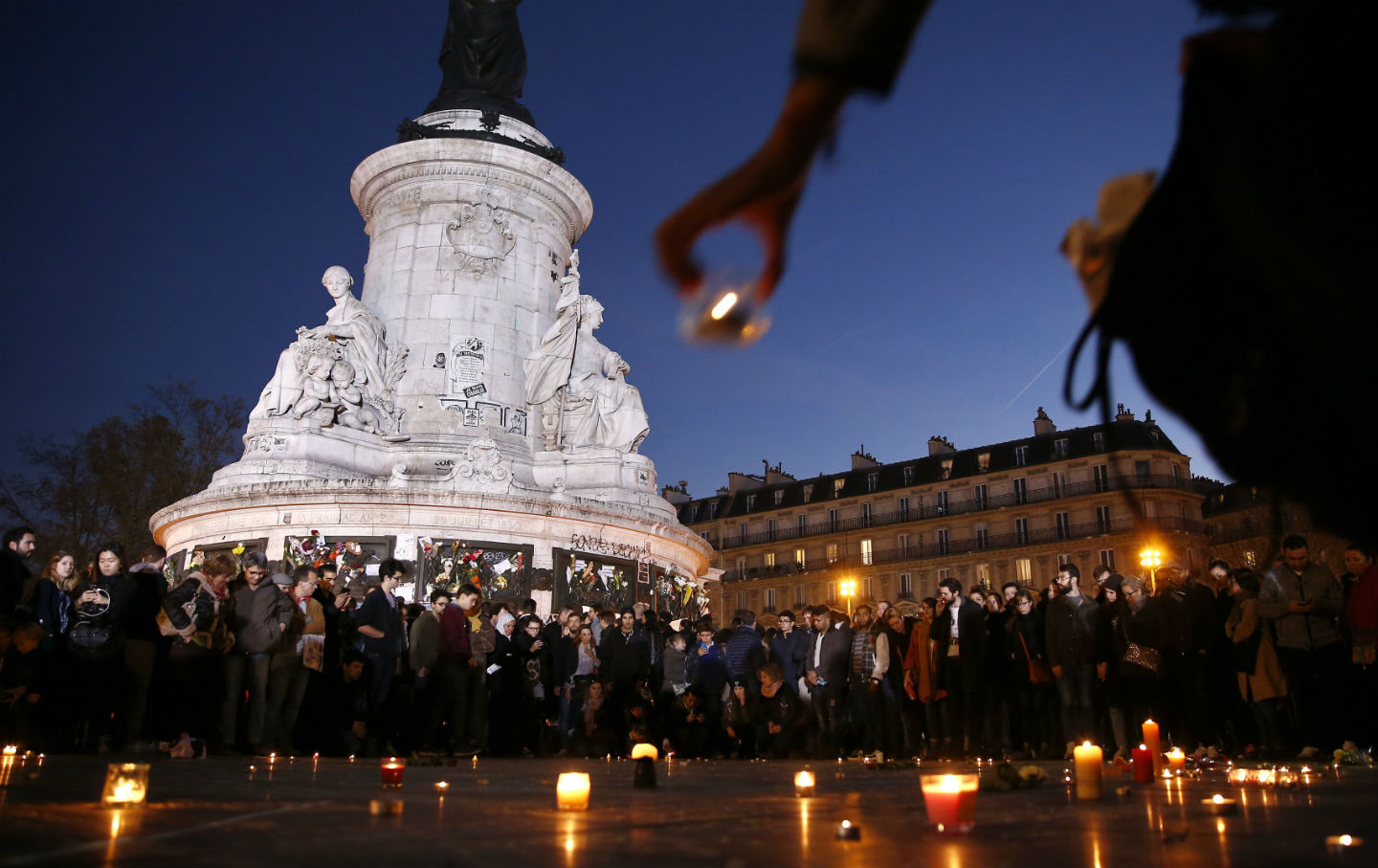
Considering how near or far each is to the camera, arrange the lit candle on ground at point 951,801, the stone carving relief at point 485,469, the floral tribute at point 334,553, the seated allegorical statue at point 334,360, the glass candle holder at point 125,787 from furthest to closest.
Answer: the seated allegorical statue at point 334,360 → the stone carving relief at point 485,469 → the floral tribute at point 334,553 → the glass candle holder at point 125,787 → the lit candle on ground at point 951,801

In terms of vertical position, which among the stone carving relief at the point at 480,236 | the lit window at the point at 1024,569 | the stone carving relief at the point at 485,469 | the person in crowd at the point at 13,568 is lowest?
the person in crowd at the point at 13,568

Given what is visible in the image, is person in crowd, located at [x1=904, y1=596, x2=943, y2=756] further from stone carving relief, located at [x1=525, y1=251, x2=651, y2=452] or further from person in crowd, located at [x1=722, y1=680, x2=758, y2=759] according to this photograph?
stone carving relief, located at [x1=525, y1=251, x2=651, y2=452]

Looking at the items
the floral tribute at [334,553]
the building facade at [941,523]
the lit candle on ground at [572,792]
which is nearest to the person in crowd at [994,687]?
the lit candle on ground at [572,792]

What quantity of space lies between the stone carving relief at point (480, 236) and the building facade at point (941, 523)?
28.9 m

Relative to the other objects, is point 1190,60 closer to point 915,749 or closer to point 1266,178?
point 1266,178

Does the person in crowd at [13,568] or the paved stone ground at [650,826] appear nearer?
the paved stone ground at [650,826]

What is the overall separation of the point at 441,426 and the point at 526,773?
465 inches

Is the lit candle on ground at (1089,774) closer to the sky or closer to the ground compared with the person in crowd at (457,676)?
closer to the ground

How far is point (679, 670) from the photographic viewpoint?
1278 cm

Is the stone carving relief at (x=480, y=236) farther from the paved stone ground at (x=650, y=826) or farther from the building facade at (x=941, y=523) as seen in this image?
the building facade at (x=941, y=523)

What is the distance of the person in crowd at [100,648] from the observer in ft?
27.2

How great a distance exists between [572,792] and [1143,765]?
2752 mm

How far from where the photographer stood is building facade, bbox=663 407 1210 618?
4712 cm

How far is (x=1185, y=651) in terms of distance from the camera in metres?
9.66
